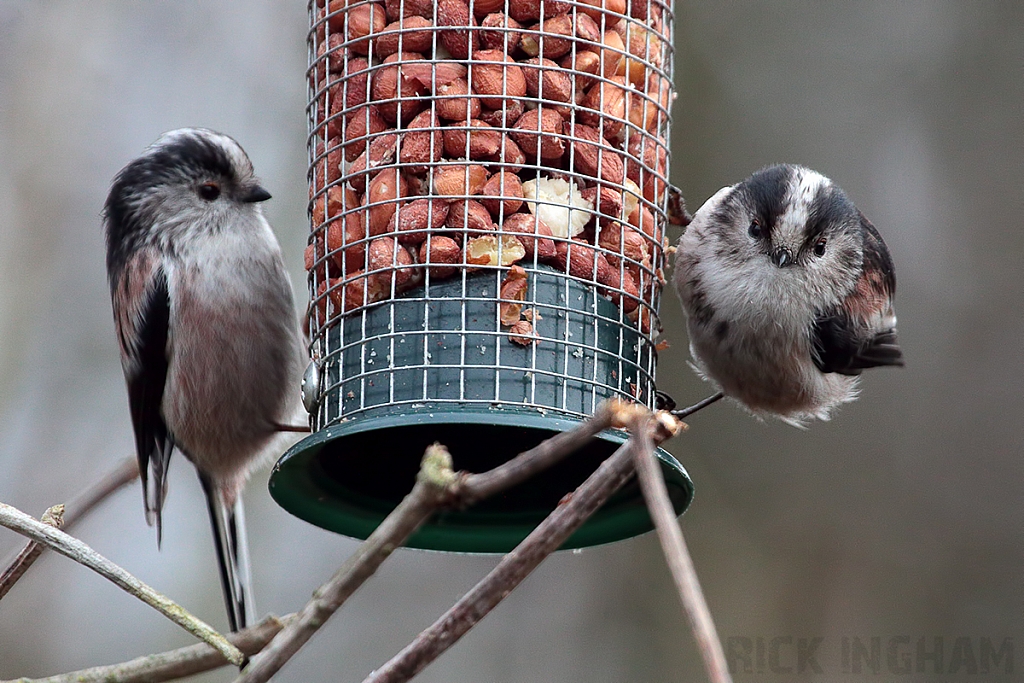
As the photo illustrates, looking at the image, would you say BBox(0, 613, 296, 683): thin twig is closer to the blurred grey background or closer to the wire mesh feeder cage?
the wire mesh feeder cage

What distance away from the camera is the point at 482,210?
2.79 meters

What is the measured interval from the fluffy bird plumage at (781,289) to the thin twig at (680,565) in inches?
73.0

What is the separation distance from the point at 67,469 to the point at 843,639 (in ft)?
12.4

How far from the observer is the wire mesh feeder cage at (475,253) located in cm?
275

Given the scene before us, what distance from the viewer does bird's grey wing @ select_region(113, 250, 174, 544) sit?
3.39m

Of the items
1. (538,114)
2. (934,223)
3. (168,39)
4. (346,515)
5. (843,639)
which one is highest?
(168,39)

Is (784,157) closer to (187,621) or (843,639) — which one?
(843,639)

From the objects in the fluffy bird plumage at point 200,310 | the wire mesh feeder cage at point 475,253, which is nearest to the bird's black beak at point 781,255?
the wire mesh feeder cage at point 475,253

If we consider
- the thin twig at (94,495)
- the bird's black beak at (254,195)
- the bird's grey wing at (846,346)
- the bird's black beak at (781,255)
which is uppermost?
the bird's black beak at (254,195)

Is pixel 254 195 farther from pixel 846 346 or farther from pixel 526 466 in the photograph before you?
pixel 526 466

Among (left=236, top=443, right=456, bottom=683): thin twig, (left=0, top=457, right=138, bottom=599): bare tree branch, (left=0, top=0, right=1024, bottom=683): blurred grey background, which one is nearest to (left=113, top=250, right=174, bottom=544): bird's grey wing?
(left=0, top=457, right=138, bottom=599): bare tree branch

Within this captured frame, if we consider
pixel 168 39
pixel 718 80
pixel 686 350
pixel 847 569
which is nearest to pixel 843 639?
pixel 847 569

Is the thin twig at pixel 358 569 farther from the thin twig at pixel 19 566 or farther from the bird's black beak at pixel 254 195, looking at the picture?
the bird's black beak at pixel 254 195

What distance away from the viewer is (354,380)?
284 centimetres
